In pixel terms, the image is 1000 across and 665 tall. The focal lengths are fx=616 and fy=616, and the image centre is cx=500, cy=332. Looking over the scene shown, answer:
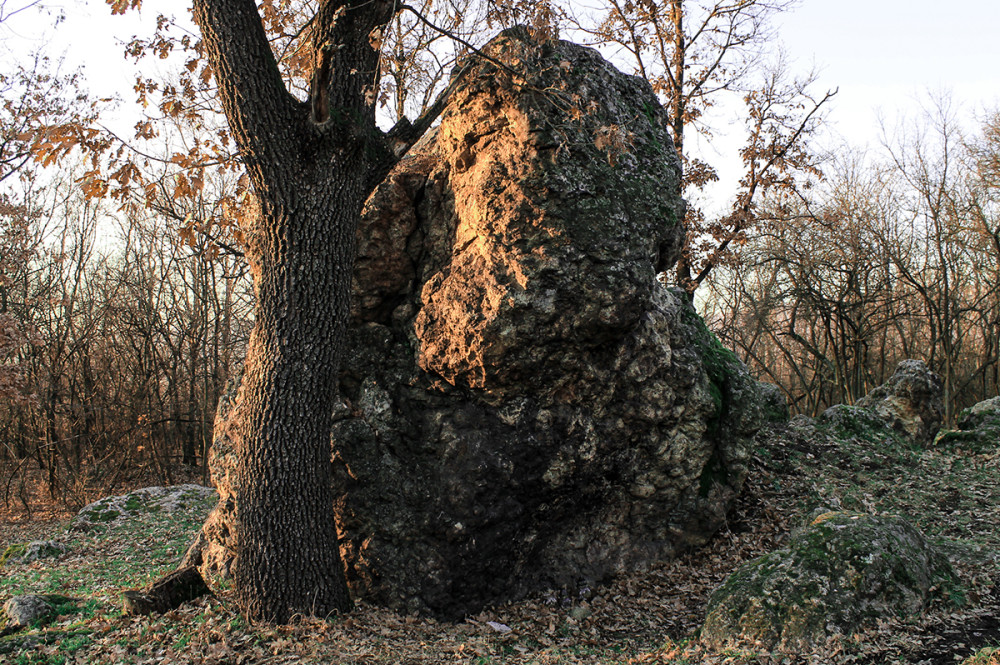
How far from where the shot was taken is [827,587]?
4.76 meters

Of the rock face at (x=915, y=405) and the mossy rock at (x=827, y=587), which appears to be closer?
the mossy rock at (x=827, y=587)

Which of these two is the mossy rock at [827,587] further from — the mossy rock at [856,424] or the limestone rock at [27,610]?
the limestone rock at [27,610]

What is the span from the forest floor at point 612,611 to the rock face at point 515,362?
59 cm

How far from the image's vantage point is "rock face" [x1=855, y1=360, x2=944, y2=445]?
10.8 meters

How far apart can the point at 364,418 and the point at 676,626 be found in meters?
3.55

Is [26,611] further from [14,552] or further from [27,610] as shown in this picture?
[14,552]

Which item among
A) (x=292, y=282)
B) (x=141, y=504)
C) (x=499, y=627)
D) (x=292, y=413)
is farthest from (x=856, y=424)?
(x=141, y=504)

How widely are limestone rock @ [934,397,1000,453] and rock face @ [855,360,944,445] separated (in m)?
0.27

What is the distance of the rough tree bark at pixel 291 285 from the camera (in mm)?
4973

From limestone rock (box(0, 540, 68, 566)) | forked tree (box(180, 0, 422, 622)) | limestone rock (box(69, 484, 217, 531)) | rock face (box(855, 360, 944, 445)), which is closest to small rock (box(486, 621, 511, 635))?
forked tree (box(180, 0, 422, 622))

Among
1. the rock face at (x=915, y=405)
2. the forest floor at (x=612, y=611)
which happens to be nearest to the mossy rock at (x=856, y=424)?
the rock face at (x=915, y=405)

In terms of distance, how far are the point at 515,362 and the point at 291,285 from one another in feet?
7.11

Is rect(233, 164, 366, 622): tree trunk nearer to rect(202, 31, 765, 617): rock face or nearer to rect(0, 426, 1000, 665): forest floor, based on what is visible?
rect(0, 426, 1000, 665): forest floor

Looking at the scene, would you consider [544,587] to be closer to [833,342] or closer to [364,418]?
[364,418]
